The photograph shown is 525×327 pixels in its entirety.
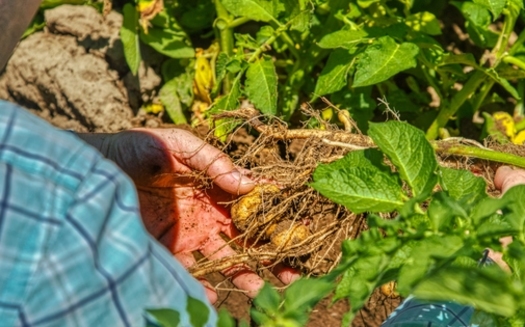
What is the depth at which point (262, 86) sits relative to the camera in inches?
86.0

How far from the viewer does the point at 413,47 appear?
6.57 ft

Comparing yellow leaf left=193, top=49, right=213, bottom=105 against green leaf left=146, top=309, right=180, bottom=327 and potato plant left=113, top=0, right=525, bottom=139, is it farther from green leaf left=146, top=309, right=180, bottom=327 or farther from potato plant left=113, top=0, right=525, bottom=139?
green leaf left=146, top=309, right=180, bottom=327

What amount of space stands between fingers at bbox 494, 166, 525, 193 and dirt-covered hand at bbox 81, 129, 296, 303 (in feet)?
1.62

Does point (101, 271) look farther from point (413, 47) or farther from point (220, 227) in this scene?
point (413, 47)

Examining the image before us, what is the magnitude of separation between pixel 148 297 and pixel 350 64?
4.24 ft

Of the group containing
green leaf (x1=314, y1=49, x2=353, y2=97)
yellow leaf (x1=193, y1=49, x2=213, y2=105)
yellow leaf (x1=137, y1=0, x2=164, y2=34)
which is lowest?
yellow leaf (x1=193, y1=49, x2=213, y2=105)

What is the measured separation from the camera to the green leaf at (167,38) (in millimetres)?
2549

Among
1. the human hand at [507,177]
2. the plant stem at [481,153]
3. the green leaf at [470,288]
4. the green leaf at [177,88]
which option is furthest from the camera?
the green leaf at [177,88]

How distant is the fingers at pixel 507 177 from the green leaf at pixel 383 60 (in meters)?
0.33

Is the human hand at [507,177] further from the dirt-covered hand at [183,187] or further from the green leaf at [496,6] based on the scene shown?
the dirt-covered hand at [183,187]

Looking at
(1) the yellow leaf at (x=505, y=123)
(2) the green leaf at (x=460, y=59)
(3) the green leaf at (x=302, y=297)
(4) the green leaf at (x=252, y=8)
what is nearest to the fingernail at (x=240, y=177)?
(4) the green leaf at (x=252, y=8)

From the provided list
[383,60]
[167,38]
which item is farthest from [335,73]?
[167,38]

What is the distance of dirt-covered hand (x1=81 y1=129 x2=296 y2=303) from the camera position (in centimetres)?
175

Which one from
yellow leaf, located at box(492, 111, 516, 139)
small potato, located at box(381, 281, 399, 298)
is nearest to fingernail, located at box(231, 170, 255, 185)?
small potato, located at box(381, 281, 399, 298)
